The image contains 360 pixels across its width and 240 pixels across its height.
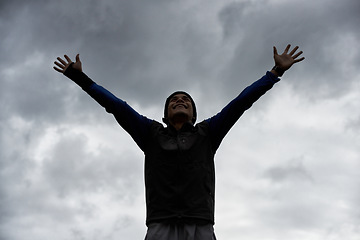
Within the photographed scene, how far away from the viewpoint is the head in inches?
230

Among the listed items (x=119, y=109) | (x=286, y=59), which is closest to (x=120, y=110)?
(x=119, y=109)

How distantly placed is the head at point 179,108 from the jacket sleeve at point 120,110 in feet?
1.34

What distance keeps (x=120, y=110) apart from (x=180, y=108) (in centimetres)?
89

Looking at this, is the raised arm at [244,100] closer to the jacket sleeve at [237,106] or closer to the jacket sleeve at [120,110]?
the jacket sleeve at [237,106]

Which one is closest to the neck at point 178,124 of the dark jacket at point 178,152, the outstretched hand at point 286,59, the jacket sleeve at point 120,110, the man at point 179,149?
the man at point 179,149

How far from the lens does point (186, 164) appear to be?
5184 millimetres

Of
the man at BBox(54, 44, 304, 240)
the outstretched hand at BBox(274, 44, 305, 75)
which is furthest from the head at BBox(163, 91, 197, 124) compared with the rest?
the outstretched hand at BBox(274, 44, 305, 75)

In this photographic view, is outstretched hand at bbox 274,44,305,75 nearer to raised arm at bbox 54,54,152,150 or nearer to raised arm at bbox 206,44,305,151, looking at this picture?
raised arm at bbox 206,44,305,151

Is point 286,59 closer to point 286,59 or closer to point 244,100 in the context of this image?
point 286,59

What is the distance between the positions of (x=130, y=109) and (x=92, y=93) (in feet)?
1.94

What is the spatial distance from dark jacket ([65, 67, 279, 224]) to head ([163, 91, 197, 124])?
8.6 inches

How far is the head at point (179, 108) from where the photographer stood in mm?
5852

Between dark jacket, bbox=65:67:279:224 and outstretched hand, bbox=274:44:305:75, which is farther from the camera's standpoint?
outstretched hand, bbox=274:44:305:75

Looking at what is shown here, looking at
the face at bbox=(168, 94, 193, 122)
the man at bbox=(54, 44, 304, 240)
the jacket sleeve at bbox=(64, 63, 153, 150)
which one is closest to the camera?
the man at bbox=(54, 44, 304, 240)
